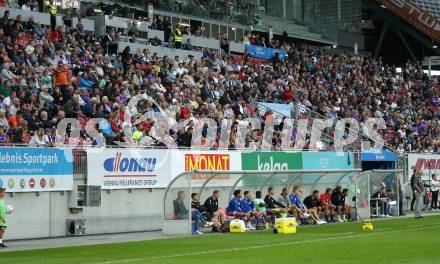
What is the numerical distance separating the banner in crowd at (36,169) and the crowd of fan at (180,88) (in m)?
0.50

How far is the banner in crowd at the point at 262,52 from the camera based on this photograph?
5181 centimetres

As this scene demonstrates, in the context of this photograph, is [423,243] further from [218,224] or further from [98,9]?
[98,9]

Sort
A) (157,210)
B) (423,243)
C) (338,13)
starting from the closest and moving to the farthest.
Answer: (423,243) < (157,210) < (338,13)

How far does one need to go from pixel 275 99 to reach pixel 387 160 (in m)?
6.32

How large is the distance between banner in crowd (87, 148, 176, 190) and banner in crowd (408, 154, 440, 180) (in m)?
17.8

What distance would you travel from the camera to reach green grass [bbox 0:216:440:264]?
18.7 m

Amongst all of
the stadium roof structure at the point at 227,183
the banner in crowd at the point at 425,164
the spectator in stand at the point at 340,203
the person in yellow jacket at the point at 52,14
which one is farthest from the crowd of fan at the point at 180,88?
the spectator in stand at the point at 340,203

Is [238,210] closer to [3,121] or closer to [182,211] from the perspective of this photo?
[182,211]

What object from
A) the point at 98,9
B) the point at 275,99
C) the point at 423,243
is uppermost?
the point at 98,9

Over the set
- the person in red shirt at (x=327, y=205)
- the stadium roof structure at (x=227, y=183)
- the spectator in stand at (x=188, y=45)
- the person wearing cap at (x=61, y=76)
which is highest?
the spectator in stand at (x=188, y=45)

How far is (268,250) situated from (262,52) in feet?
107

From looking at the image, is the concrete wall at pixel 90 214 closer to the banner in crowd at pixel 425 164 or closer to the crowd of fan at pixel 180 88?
the crowd of fan at pixel 180 88

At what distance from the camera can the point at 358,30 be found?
68.2 metres

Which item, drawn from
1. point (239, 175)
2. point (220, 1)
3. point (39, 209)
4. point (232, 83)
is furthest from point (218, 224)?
point (220, 1)
